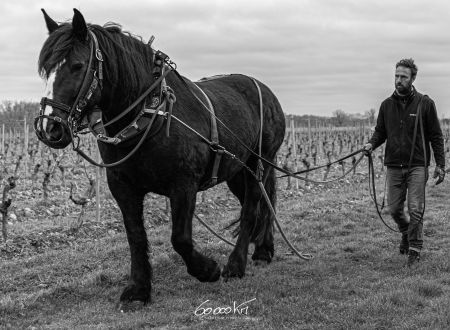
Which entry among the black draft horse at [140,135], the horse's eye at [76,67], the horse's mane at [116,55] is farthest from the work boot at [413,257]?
the horse's eye at [76,67]

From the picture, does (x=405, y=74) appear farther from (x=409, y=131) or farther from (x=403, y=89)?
(x=409, y=131)

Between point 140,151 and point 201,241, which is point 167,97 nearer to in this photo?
point 140,151

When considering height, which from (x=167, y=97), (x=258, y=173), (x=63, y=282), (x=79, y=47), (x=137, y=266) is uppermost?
(x=79, y=47)

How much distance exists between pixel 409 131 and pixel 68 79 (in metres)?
3.86

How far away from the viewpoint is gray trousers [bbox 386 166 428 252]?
20.4ft

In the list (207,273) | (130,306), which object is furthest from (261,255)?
(130,306)

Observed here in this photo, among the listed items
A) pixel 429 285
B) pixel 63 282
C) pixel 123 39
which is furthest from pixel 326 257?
pixel 123 39

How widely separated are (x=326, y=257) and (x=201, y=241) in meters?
1.97

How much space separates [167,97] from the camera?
483cm

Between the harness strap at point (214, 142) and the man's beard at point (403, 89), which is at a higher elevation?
the man's beard at point (403, 89)

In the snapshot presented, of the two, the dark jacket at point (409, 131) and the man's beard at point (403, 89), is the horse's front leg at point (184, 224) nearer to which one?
the dark jacket at point (409, 131)

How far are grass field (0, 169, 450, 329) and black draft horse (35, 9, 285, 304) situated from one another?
369 mm

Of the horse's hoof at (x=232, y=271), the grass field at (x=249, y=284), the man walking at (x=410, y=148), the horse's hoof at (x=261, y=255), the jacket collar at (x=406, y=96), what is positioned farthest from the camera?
the horse's hoof at (x=261, y=255)

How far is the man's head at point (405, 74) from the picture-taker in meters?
6.17
